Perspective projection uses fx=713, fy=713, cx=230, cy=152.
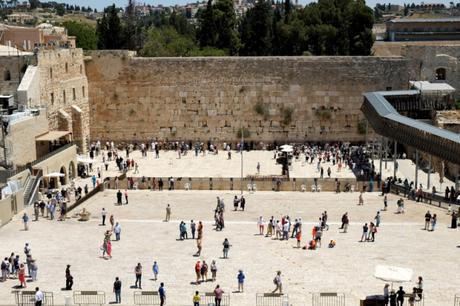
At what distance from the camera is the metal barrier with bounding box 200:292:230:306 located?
60.1ft

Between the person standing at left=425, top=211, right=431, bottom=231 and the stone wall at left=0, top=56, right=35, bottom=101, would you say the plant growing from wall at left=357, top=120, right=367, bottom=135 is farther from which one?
the stone wall at left=0, top=56, right=35, bottom=101

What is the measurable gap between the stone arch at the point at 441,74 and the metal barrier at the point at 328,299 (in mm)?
27982

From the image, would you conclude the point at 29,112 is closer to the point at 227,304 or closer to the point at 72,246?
the point at 72,246

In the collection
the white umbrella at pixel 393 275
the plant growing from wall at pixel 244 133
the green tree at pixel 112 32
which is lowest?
the white umbrella at pixel 393 275

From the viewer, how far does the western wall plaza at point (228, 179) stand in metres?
20.2

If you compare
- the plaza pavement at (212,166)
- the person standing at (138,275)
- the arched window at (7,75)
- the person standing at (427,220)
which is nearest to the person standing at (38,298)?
the person standing at (138,275)

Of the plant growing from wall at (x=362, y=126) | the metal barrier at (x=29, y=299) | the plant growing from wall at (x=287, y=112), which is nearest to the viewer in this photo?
the metal barrier at (x=29, y=299)

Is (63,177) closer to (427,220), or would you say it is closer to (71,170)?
(71,170)

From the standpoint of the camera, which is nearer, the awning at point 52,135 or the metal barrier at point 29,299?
the metal barrier at point 29,299

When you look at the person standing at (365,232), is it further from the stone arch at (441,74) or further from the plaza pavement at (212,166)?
the stone arch at (441,74)

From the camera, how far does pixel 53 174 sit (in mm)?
31766

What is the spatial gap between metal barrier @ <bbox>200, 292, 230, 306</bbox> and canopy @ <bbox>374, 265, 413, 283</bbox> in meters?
3.92

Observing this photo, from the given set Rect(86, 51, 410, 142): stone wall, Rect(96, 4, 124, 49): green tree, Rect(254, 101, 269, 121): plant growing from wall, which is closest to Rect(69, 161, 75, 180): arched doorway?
Rect(86, 51, 410, 142): stone wall

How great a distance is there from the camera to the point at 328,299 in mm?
18469
